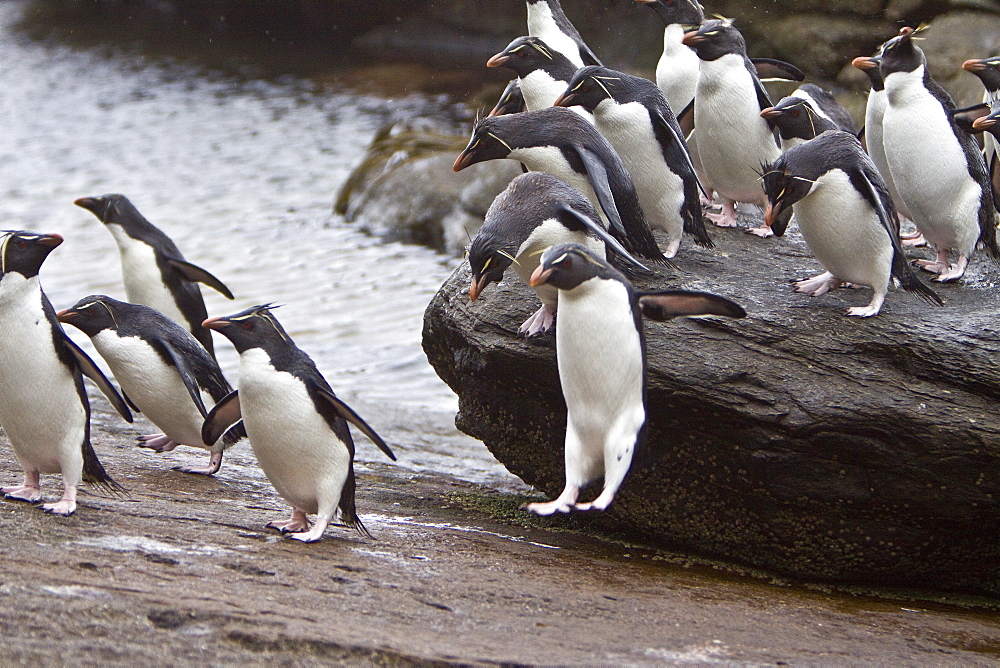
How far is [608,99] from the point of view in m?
4.25

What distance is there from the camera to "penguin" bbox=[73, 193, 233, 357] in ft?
18.0

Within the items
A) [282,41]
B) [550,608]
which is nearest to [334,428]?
[550,608]

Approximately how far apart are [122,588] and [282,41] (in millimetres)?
18184

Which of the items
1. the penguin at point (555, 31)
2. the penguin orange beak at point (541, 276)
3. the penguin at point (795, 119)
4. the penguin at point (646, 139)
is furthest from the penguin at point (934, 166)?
the penguin orange beak at point (541, 276)

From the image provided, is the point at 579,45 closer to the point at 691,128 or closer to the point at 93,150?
the point at 691,128

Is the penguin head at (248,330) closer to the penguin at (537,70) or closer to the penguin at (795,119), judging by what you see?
the penguin at (537,70)

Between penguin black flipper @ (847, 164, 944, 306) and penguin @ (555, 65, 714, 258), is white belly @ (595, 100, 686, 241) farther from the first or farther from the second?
penguin black flipper @ (847, 164, 944, 306)

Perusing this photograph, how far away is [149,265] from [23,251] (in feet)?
7.10

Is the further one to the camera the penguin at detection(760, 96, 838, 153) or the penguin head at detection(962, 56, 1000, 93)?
the penguin head at detection(962, 56, 1000, 93)

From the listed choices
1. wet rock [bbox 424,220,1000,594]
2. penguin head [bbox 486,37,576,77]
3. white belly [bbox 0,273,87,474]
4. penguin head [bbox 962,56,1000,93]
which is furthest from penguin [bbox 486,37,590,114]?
white belly [bbox 0,273,87,474]

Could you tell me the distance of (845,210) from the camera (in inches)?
146

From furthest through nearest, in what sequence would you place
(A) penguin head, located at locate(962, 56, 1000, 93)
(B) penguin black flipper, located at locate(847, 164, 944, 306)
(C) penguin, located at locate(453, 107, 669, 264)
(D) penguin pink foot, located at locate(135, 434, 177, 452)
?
(A) penguin head, located at locate(962, 56, 1000, 93) → (D) penguin pink foot, located at locate(135, 434, 177, 452) → (C) penguin, located at locate(453, 107, 669, 264) → (B) penguin black flipper, located at locate(847, 164, 944, 306)

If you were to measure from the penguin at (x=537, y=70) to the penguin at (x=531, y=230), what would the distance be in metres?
1.24

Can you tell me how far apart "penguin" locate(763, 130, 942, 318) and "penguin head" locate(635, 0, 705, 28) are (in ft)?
5.87
